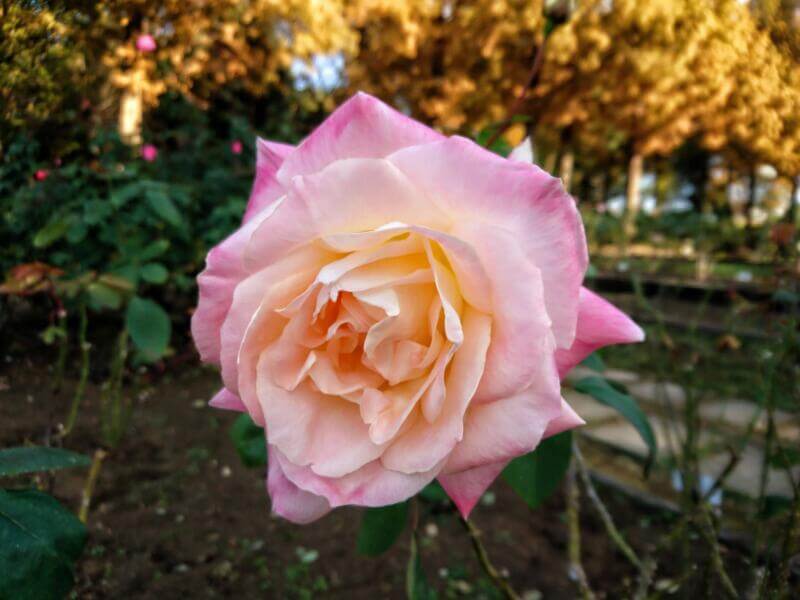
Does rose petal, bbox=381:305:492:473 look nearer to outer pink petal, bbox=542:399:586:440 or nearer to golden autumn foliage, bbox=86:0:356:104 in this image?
outer pink petal, bbox=542:399:586:440

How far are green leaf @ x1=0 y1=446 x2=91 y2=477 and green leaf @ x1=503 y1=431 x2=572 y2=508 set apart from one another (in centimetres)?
46

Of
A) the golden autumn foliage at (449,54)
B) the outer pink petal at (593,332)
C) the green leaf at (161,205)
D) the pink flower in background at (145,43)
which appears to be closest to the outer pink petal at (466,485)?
the outer pink petal at (593,332)

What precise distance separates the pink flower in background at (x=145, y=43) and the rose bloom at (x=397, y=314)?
0.41 meters

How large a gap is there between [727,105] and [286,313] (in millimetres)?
1088

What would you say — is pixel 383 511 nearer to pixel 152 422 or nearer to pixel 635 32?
pixel 152 422

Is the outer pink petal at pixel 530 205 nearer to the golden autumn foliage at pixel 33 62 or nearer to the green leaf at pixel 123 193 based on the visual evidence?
the golden autumn foliage at pixel 33 62

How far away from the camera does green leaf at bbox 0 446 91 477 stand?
0.50m

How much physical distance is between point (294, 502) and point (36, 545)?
0.22m

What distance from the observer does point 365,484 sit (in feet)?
1.43

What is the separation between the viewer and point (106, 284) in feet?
3.20

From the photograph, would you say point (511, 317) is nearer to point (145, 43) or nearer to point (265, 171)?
point (265, 171)

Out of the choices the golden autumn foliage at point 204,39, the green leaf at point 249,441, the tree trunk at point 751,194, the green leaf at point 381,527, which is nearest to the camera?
the golden autumn foliage at point 204,39

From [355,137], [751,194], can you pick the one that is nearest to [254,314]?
[355,137]

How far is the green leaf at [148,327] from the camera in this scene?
882 mm
